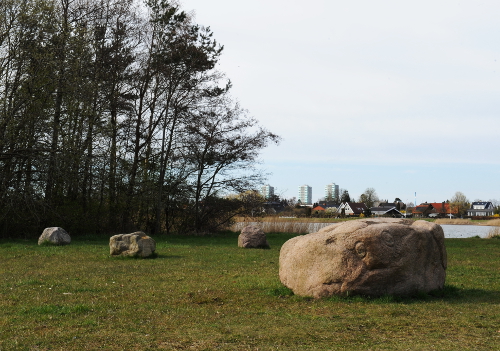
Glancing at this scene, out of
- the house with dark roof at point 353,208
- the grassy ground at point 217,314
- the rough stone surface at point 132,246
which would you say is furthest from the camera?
the house with dark roof at point 353,208

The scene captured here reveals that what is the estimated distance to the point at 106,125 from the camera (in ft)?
101

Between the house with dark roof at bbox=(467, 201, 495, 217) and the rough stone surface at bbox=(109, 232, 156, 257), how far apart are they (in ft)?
458

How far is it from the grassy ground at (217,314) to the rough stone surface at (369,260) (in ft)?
0.90

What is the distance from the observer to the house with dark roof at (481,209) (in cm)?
14738

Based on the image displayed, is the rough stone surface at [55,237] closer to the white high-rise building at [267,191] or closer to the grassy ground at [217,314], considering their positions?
the grassy ground at [217,314]

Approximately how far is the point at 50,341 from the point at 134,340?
1138mm

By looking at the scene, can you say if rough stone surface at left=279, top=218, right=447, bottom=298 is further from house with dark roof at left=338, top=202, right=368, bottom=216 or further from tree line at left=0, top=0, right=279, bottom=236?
house with dark roof at left=338, top=202, right=368, bottom=216

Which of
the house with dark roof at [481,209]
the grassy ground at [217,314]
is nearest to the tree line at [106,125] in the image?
the grassy ground at [217,314]

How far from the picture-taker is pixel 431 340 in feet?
23.6

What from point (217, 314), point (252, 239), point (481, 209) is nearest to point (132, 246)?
point (252, 239)

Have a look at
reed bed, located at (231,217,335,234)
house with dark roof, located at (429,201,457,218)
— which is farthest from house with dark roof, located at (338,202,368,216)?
reed bed, located at (231,217,335,234)

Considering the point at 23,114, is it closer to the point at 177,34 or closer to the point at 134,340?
the point at 177,34

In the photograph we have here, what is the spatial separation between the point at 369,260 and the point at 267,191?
28.7 meters

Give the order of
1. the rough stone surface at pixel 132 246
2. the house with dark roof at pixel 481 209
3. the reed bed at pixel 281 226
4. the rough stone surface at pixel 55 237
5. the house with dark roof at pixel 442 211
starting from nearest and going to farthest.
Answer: the rough stone surface at pixel 132 246 → the rough stone surface at pixel 55 237 → the reed bed at pixel 281 226 → the house with dark roof at pixel 442 211 → the house with dark roof at pixel 481 209
